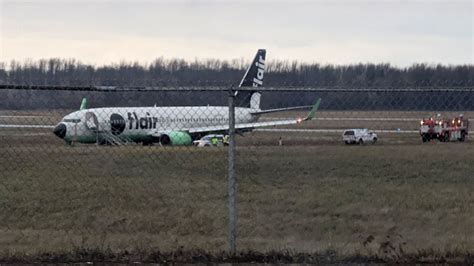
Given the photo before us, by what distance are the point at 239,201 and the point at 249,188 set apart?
1.36 m

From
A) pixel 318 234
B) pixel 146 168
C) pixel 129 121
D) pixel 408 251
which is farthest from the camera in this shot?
pixel 129 121

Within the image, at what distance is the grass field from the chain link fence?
0.04 metres

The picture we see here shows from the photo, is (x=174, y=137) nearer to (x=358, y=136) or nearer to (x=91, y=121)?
(x=91, y=121)

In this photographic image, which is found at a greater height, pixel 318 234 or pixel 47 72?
pixel 47 72

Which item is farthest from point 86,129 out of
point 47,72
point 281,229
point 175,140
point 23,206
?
point 281,229

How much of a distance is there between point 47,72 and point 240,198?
504cm

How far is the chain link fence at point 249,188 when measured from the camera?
940 centimetres

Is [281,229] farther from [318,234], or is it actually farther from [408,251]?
[408,251]

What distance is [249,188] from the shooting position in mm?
16484

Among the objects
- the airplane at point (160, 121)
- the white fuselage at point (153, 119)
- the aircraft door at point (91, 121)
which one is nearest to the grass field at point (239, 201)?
the aircraft door at point (91, 121)

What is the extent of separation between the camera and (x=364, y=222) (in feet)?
43.5

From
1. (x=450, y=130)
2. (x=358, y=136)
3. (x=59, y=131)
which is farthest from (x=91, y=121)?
(x=450, y=130)

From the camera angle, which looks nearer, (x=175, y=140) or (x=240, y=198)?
(x=240, y=198)

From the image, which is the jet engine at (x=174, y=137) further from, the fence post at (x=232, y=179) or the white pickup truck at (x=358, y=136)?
the fence post at (x=232, y=179)
